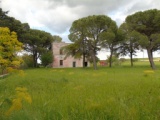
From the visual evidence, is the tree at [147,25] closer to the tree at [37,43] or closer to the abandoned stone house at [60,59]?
the tree at [37,43]

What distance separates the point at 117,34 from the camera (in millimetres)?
44125

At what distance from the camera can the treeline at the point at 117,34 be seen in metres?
36.7

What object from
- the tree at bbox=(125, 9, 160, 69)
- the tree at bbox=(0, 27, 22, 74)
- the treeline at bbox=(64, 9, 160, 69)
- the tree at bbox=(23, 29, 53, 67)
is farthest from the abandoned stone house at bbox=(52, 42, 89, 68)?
the tree at bbox=(0, 27, 22, 74)

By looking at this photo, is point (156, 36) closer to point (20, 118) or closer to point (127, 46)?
point (127, 46)

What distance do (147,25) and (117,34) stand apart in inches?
298

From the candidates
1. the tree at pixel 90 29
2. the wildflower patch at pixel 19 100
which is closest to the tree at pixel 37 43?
the tree at pixel 90 29

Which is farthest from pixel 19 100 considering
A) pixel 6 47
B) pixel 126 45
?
pixel 126 45

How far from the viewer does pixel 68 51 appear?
4822cm

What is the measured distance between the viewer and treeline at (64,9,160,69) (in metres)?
36.7

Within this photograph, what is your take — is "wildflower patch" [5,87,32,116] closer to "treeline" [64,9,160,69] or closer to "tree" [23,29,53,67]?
"treeline" [64,9,160,69]

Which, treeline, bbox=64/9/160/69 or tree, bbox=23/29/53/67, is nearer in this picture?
treeline, bbox=64/9/160/69

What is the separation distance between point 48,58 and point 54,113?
163ft

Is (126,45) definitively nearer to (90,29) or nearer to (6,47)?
(90,29)

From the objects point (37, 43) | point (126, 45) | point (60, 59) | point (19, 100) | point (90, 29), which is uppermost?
point (90, 29)
